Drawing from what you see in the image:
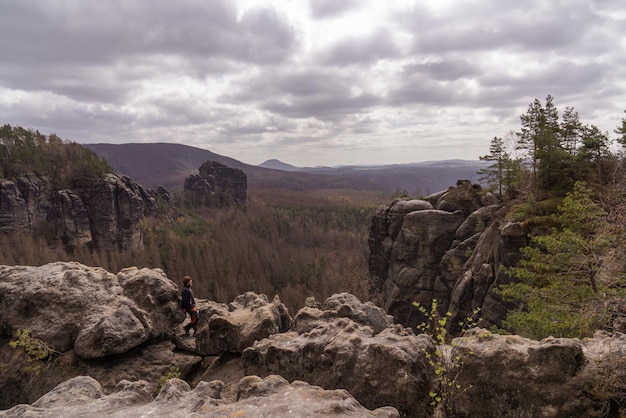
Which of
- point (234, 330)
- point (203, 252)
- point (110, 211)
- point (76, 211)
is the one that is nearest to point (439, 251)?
point (234, 330)

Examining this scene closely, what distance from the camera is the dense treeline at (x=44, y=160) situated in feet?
337

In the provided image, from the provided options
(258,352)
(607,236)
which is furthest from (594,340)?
(258,352)

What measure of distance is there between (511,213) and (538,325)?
1928 centimetres

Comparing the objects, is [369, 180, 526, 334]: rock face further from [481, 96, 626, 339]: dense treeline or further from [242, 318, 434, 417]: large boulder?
[242, 318, 434, 417]: large boulder

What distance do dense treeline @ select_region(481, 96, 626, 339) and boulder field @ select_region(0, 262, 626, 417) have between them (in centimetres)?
271

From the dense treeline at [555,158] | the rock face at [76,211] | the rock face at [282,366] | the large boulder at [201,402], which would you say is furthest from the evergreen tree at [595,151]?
the rock face at [76,211]

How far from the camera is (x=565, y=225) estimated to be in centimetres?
2184

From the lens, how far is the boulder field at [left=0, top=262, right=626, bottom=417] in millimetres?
8742

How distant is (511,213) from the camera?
32531 mm

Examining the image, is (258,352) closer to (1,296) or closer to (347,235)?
(1,296)

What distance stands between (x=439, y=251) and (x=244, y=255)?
86869 millimetres

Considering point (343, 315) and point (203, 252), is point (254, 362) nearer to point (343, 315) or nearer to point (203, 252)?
point (343, 315)

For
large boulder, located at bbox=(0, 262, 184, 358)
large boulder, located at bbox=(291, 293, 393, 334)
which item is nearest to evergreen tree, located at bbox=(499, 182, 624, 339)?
large boulder, located at bbox=(291, 293, 393, 334)

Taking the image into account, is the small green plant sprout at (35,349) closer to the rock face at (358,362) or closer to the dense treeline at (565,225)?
the rock face at (358,362)
